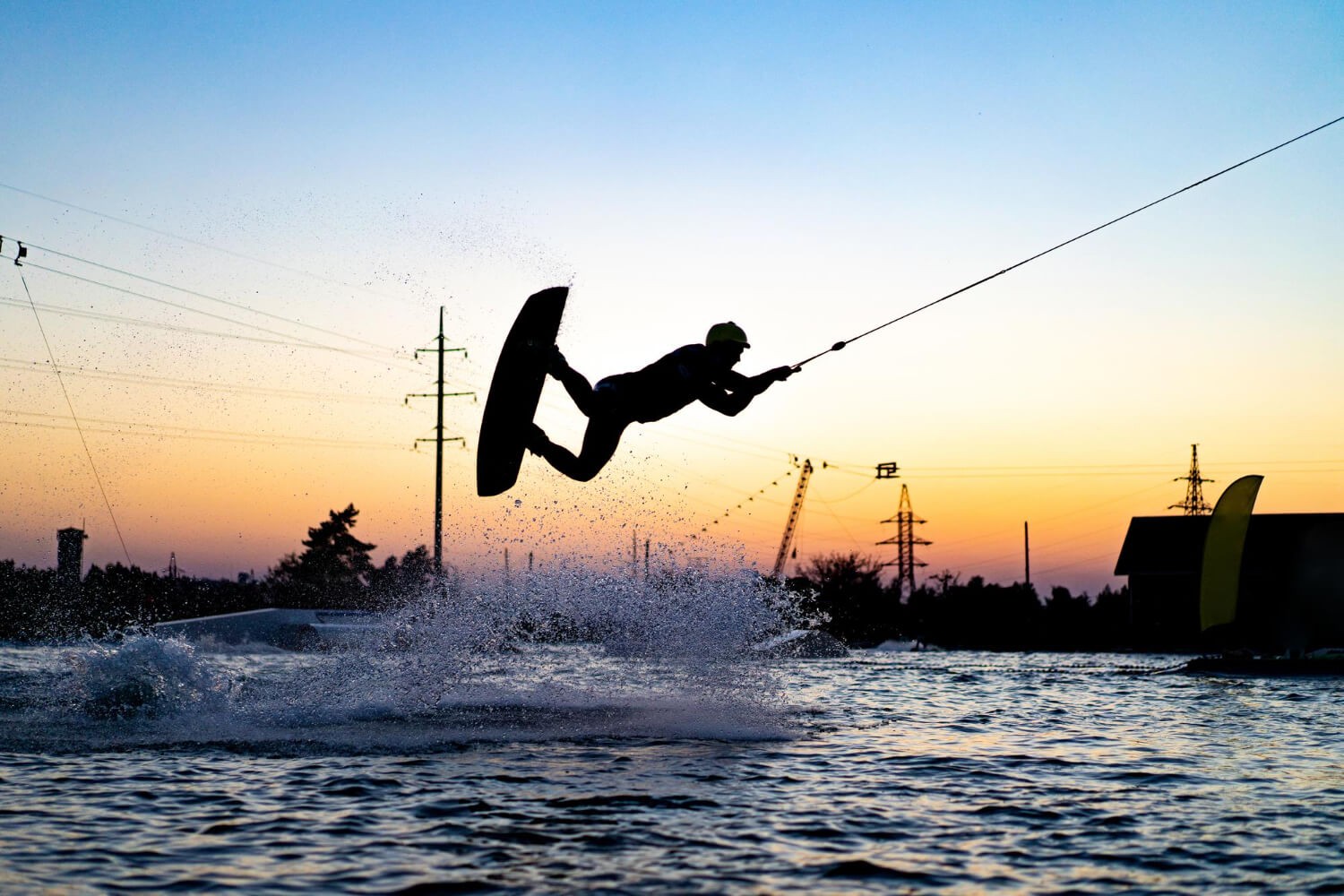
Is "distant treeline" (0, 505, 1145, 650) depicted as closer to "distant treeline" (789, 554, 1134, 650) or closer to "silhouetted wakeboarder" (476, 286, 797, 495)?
"distant treeline" (789, 554, 1134, 650)

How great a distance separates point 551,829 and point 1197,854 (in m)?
3.58

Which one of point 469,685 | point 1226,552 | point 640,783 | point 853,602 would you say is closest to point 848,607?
point 853,602

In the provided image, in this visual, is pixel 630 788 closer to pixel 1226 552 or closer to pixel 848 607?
pixel 1226 552

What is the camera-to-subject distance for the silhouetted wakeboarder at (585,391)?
10.4 meters

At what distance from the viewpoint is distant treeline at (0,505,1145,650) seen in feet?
145

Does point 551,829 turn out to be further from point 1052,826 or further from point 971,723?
point 971,723

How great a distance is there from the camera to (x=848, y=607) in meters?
56.4

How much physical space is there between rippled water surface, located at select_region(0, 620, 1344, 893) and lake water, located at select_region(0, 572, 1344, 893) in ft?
0.11

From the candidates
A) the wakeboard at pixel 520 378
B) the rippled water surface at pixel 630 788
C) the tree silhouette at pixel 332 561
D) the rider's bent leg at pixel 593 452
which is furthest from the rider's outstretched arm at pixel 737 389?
the tree silhouette at pixel 332 561

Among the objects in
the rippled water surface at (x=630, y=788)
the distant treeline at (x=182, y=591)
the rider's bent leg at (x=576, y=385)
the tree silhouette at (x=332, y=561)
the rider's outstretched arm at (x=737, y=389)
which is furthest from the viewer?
the tree silhouette at (x=332, y=561)

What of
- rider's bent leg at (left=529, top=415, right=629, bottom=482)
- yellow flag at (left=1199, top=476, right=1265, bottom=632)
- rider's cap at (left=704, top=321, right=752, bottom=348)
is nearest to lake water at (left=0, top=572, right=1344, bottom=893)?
rider's bent leg at (left=529, top=415, right=629, bottom=482)

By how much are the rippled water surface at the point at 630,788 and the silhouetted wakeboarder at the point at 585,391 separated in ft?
8.76

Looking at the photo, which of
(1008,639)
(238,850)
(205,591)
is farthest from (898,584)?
(238,850)

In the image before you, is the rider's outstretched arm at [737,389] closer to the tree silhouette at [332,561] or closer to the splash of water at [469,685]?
the splash of water at [469,685]
